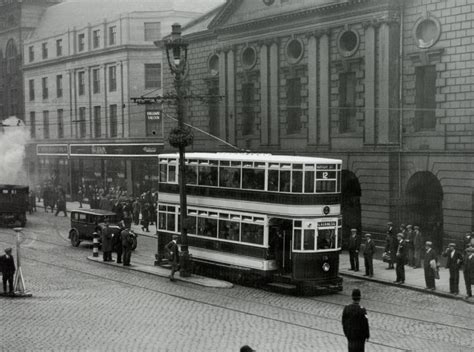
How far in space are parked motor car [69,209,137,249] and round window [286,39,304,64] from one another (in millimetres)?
11677

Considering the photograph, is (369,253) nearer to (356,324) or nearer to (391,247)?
(391,247)

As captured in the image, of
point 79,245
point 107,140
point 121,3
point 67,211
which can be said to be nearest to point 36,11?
point 121,3

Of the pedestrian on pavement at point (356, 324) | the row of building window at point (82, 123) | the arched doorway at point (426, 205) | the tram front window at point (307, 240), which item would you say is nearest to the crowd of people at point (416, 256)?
the arched doorway at point (426, 205)

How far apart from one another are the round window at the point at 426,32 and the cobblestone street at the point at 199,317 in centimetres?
1081

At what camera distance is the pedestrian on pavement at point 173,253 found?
25453 millimetres

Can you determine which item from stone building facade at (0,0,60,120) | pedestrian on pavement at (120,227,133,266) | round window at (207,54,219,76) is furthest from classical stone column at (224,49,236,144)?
stone building facade at (0,0,60,120)

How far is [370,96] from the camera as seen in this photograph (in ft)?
108

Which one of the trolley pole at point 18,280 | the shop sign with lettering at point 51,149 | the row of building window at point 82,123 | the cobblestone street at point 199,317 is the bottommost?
the cobblestone street at point 199,317

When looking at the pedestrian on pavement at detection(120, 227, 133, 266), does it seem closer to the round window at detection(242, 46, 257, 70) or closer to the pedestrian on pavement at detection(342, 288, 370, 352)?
the round window at detection(242, 46, 257, 70)

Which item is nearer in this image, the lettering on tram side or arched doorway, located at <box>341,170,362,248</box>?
the lettering on tram side

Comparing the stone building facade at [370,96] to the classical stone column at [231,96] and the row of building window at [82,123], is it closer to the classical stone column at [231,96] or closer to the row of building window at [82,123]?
the classical stone column at [231,96]

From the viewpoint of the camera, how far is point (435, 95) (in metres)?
30.4

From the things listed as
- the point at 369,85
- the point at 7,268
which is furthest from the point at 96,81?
the point at 7,268

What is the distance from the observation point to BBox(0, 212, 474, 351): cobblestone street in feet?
55.5
